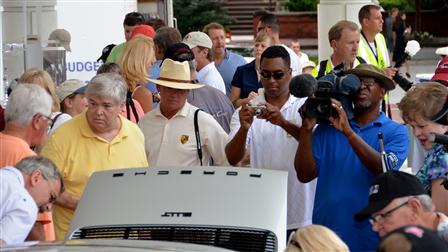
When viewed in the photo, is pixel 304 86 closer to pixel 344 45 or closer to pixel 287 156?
pixel 287 156

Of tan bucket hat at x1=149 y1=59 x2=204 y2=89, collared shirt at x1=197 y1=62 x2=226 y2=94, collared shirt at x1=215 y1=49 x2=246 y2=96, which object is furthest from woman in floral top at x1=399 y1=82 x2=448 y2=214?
collared shirt at x1=215 y1=49 x2=246 y2=96

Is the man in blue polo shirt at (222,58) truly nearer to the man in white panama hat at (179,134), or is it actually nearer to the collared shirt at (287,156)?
the man in white panama hat at (179,134)

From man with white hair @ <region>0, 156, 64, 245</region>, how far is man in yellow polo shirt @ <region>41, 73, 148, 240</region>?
120 cm

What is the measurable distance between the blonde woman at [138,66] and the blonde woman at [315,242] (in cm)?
467

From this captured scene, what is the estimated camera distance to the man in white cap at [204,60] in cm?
1145

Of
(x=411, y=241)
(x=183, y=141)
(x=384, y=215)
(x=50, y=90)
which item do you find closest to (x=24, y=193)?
(x=384, y=215)

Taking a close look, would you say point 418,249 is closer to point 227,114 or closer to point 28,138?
point 28,138

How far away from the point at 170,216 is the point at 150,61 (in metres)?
4.14

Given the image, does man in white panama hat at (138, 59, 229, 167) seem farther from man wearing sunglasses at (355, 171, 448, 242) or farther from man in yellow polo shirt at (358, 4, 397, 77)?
man in yellow polo shirt at (358, 4, 397, 77)

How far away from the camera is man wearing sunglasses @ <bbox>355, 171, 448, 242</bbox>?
5895 millimetres

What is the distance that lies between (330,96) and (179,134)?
133 cm

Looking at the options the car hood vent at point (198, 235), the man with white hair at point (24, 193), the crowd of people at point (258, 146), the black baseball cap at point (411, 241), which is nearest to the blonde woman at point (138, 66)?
the crowd of people at point (258, 146)

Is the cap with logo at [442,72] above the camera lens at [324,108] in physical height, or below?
above

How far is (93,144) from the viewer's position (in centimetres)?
802
